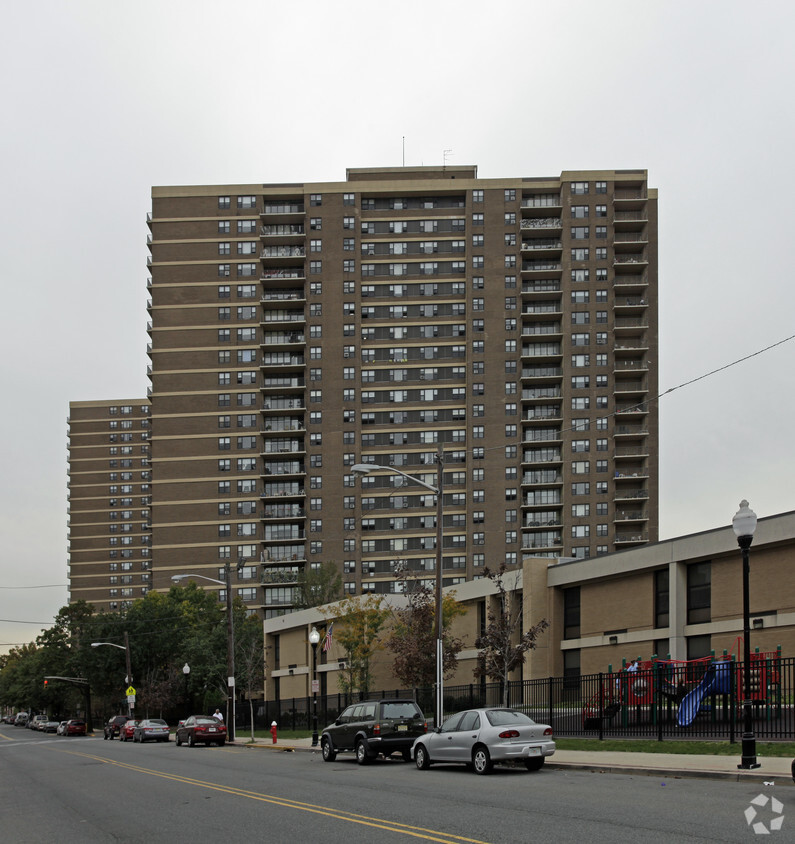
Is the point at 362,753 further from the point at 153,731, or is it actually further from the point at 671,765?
the point at 153,731

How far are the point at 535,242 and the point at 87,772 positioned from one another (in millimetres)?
88800

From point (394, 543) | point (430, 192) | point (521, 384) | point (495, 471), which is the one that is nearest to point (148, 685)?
point (394, 543)

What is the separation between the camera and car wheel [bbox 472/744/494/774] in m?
21.4

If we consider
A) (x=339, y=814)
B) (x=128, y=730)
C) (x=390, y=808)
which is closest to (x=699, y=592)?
(x=390, y=808)

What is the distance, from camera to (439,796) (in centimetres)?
1717

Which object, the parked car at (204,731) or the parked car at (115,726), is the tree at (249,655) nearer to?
the parked car at (115,726)

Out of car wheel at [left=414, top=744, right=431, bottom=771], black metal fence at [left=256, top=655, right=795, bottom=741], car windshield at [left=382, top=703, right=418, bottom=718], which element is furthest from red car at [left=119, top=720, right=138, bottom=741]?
car wheel at [left=414, top=744, right=431, bottom=771]

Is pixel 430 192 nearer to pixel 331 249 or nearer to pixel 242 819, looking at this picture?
pixel 331 249

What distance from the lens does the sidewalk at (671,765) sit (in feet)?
57.1

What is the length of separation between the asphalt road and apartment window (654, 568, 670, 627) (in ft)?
73.1

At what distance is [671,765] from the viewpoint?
19.7 m

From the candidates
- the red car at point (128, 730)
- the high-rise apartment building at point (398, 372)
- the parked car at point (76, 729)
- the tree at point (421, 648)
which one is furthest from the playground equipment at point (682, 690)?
the high-rise apartment building at point (398, 372)

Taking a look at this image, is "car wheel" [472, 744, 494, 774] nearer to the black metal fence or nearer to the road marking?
the road marking

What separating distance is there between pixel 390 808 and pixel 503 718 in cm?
642
